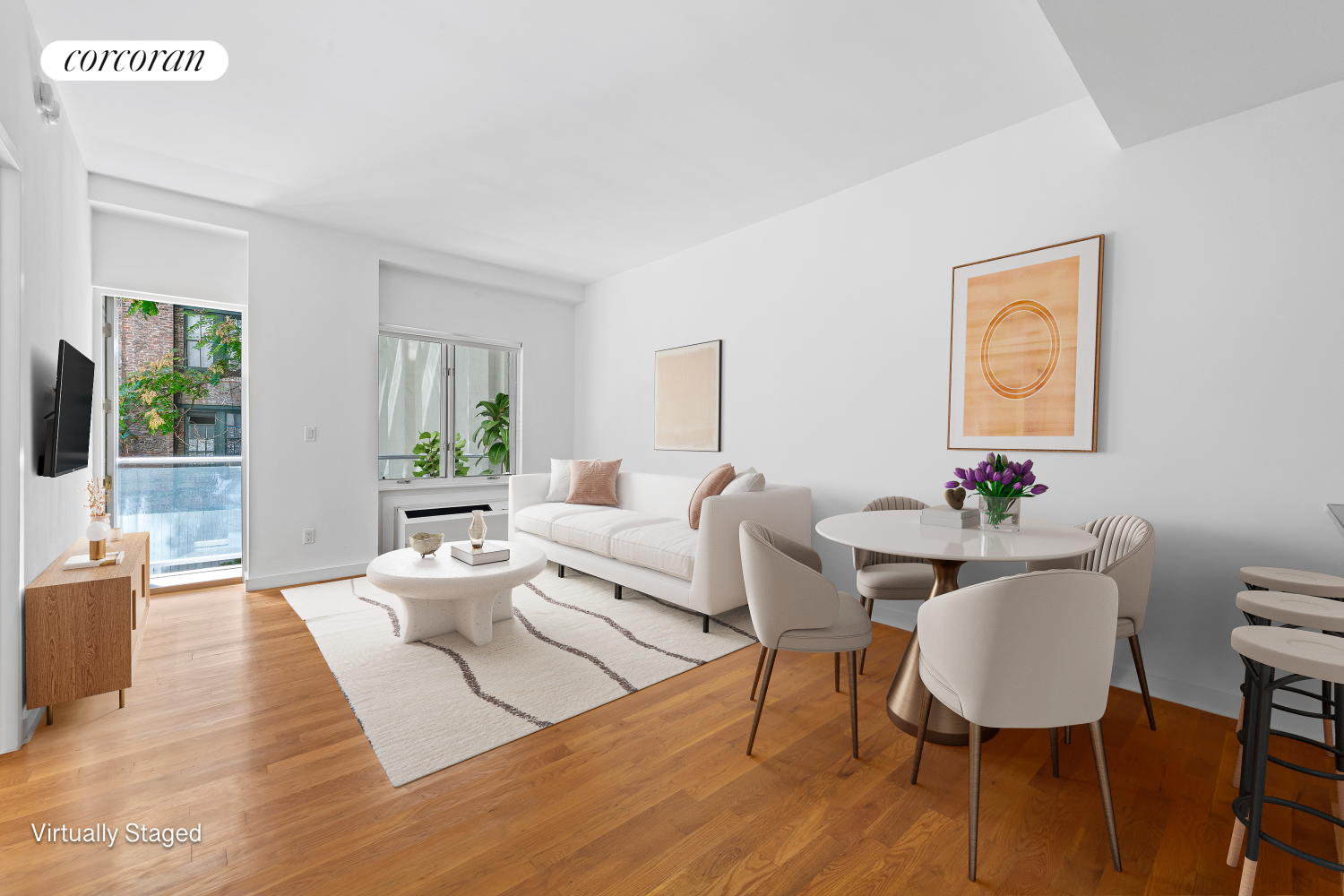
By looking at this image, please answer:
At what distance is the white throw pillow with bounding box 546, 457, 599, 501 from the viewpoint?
16.9ft

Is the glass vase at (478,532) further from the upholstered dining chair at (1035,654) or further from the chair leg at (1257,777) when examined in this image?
the chair leg at (1257,777)

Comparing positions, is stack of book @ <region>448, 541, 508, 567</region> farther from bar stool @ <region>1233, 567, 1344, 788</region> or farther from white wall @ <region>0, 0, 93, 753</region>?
bar stool @ <region>1233, 567, 1344, 788</region>

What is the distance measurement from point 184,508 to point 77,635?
9.50ft

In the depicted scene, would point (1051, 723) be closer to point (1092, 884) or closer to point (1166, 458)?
point (1092, 884)

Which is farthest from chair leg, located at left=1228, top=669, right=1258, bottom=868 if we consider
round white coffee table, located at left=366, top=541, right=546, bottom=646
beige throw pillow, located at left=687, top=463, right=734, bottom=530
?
round white coffee table, located at left=366, top=541, right=546, bottom=646

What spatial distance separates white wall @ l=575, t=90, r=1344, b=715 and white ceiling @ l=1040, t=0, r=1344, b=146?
7.3 inches

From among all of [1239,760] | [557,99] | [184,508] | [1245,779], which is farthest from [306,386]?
[1239,760]

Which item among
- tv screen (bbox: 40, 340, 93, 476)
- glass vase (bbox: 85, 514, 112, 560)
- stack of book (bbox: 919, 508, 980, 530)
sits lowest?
glass vase (bbox: 85, 514, 112, 560)

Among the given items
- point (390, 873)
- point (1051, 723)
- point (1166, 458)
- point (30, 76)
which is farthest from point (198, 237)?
point (1166, 458)

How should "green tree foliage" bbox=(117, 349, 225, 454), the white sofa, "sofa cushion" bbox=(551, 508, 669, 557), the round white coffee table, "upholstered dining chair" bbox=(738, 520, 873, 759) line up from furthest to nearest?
"green tree foliage" bbox=(117, 349, 225, 454) → "sofa cushion" bbox=(551, 508, 669, 557) → the white sofa → the round white coffee table → "upholstered dining chair" bbox=(738, 520, 873, 759)

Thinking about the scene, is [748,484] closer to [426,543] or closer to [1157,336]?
[426,543]

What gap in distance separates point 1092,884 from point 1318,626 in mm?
955

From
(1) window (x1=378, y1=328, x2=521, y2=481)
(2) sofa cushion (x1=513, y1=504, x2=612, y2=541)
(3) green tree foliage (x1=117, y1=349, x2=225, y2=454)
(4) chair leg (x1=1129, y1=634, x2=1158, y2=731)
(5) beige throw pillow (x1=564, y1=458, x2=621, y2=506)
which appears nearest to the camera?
(4) chair leg (x1=1129, y1=634, x2=1158, y2=731)

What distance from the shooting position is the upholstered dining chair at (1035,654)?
150 cm
